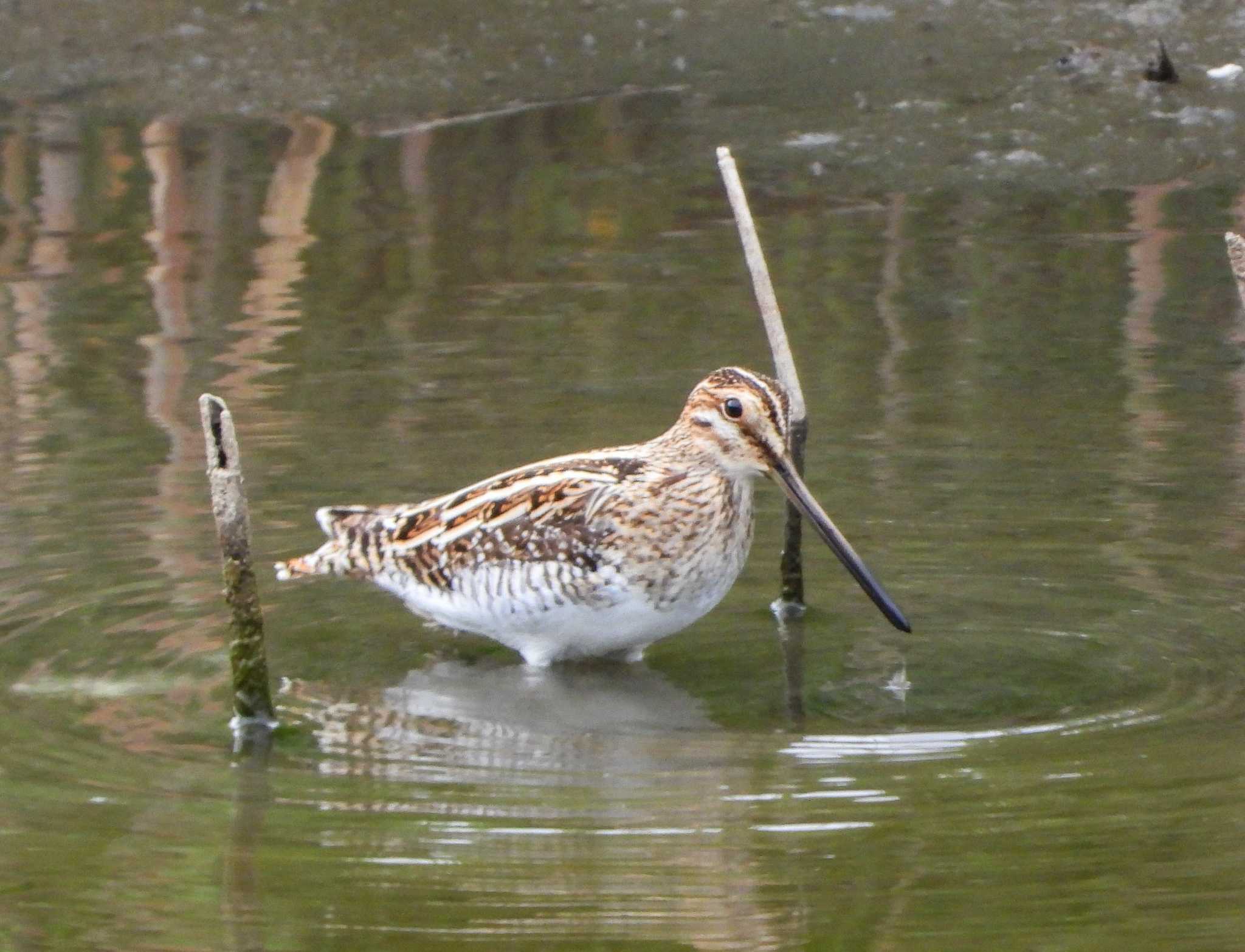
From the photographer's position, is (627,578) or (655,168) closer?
(627,578)

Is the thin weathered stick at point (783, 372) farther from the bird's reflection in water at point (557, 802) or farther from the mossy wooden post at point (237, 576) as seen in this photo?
the mossy wooden post at point (237, 576)

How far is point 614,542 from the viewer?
6332 millimetres

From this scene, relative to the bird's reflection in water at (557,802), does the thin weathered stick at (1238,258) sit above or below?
above

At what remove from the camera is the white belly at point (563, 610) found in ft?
20.7

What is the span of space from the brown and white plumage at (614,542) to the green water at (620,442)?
17 cm

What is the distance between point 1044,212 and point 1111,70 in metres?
1.41

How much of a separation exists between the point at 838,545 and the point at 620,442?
215cm

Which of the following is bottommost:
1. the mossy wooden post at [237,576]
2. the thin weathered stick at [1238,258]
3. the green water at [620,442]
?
the green water at [620,442]

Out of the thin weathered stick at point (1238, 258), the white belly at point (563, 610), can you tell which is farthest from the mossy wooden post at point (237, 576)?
the thin weathered stick at point (1238, 258)

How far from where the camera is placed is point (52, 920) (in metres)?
4.71

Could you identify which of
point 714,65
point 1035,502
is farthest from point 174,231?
point 1035,502

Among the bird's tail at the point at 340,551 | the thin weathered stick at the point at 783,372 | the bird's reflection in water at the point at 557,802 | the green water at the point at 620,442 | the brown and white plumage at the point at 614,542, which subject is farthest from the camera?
the bird's tail at the point at 340,551

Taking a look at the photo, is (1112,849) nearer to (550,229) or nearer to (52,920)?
(52,920)

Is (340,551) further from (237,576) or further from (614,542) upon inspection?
(237,576)
